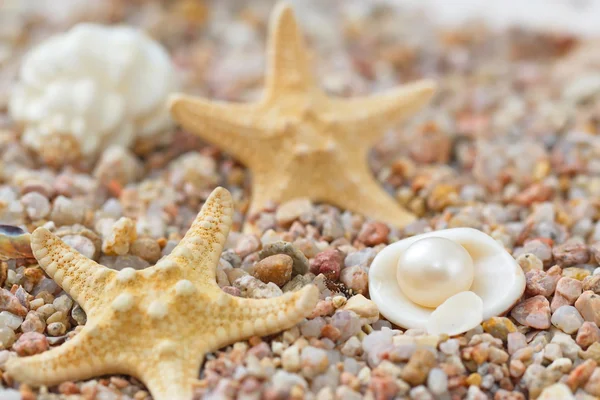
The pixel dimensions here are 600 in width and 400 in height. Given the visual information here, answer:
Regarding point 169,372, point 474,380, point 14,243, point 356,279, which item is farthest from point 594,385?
point 14,243

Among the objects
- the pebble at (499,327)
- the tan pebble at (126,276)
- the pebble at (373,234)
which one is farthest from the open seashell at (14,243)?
the pebble at (499,327)

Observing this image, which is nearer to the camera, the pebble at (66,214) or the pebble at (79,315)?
the pebble at (79,315)

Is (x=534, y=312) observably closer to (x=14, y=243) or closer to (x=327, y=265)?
(x=327, y=265)

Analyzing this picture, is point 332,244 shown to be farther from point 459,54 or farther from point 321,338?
point 459,54

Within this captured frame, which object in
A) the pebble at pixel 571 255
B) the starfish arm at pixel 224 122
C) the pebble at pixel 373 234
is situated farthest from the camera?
the starfish arm at pixel 224 122

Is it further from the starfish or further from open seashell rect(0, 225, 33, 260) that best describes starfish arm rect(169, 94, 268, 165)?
open seashell rect(0, 225, 33, 260)

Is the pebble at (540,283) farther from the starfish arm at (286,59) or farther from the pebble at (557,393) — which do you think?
the starfish arm at (286,59)
